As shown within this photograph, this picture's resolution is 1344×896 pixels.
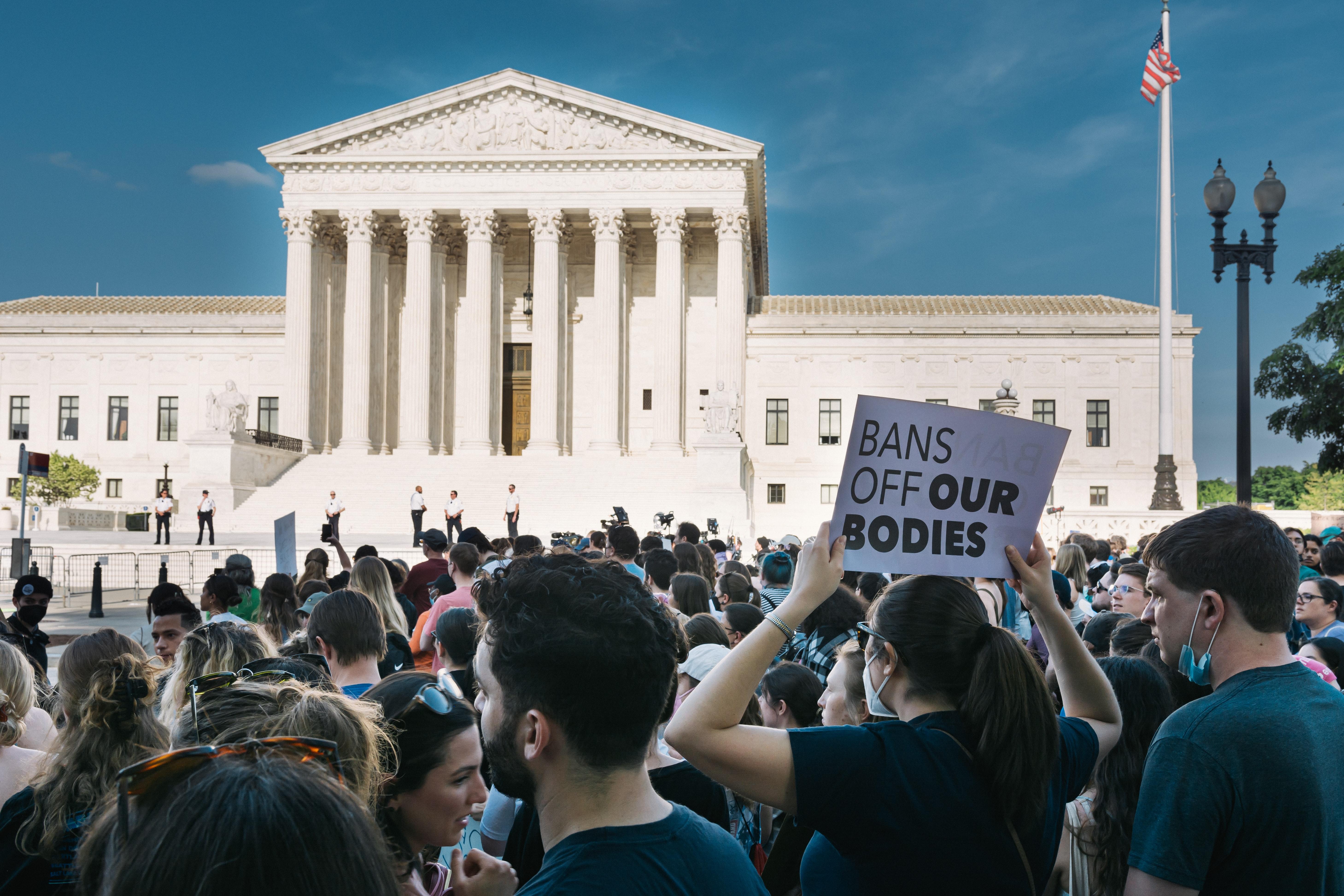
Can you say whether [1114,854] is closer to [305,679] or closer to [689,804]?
[689,804]

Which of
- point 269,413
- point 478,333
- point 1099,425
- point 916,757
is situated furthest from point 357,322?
point 916,757

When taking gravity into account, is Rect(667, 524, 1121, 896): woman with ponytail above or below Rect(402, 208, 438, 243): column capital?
below

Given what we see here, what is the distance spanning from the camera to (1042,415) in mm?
48812

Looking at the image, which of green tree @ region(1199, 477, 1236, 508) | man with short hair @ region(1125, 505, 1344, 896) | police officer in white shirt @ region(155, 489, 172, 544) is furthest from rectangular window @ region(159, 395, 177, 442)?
green tree @ region(1199, 477, 1236, 508)

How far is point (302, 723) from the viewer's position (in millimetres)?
2396

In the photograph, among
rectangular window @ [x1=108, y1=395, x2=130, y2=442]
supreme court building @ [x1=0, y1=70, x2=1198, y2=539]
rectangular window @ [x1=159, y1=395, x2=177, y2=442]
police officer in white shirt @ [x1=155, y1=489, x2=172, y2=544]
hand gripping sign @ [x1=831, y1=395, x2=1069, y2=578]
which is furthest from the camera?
rectangular window @ [x1=108, y1=395, x2=130, y2=442]

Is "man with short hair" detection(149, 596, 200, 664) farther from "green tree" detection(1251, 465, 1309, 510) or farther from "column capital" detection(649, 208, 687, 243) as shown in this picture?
"green tree" detection(1251, 465, 1309, 510)

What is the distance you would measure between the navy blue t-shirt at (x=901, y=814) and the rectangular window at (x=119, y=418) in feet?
180

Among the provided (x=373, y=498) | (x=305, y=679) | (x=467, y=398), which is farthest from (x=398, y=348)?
(x=305, y=679)

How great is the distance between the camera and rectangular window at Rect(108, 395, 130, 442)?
5031 cm

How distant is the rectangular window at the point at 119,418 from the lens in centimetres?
5031

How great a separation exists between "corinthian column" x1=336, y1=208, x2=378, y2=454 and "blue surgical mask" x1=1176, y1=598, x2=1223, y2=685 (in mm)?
43320

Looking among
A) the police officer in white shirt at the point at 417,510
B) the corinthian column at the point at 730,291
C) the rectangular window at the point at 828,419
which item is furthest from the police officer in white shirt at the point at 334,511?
the rectangular window at the point at 828,419

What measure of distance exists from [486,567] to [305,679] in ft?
17.8
